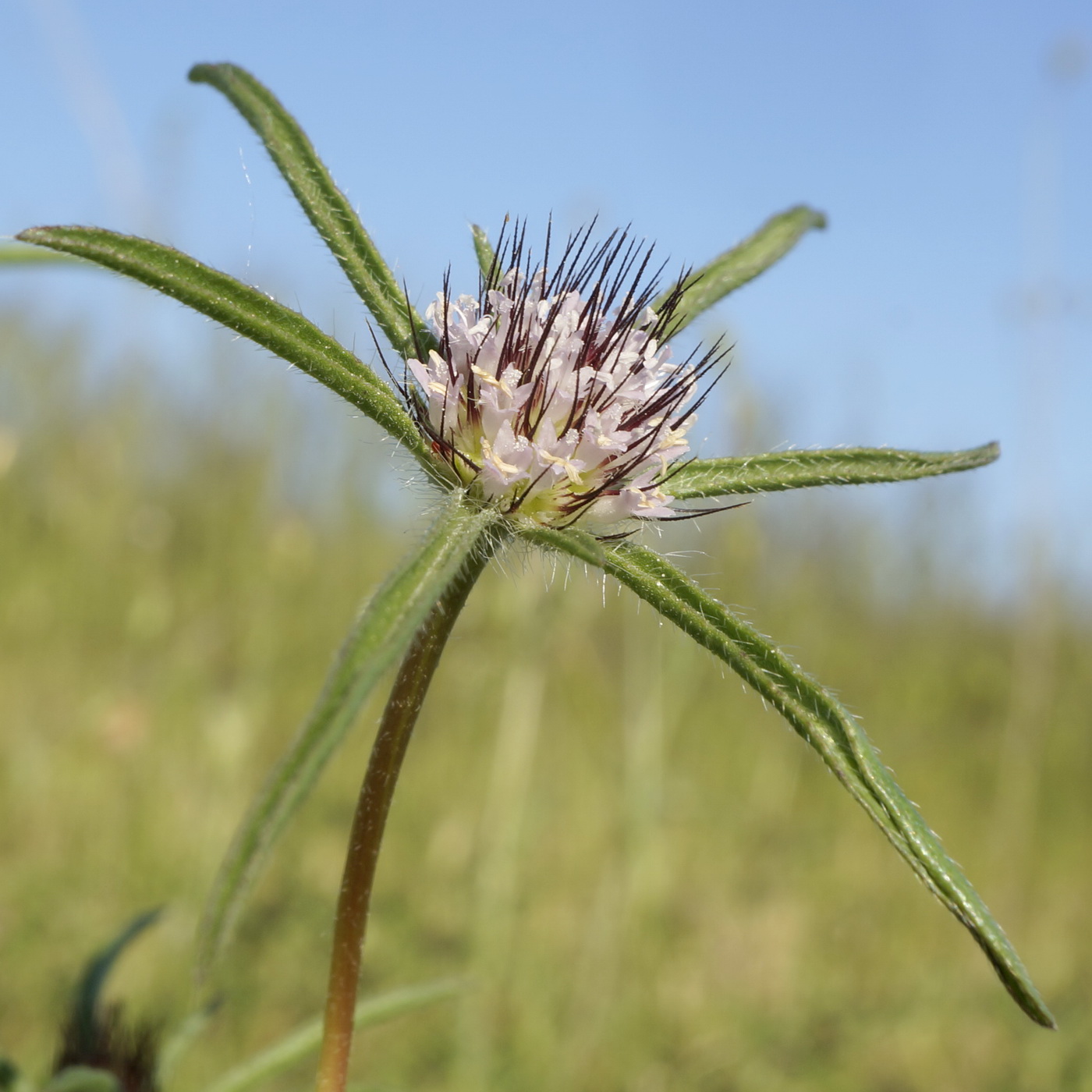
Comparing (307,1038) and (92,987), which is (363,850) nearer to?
(307,1038)

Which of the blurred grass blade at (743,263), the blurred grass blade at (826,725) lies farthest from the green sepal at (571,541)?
the blurred grass blade at (743,263)

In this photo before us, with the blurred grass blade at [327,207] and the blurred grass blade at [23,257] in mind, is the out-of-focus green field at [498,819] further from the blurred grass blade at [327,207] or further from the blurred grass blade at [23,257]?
the blurred grass blade at [23,257]

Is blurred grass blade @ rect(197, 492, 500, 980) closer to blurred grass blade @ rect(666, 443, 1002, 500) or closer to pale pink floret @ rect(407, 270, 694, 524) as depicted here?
pale pink floret @ rect(407, 270, 694, 524)

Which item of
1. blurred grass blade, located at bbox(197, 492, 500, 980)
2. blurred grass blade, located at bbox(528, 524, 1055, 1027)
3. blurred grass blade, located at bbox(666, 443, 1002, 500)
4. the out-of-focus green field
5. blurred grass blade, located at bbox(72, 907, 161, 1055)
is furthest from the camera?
the out-of-focus green field

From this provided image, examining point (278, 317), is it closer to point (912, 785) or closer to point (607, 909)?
point (607, 909)

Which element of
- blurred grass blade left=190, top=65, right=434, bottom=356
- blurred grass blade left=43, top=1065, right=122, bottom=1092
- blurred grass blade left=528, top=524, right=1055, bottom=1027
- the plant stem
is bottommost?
blurred grass blade left=43, top=1065, right=122, bottom=1092

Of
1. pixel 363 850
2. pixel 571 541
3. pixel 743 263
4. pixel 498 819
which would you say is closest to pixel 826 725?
pixel 571 541

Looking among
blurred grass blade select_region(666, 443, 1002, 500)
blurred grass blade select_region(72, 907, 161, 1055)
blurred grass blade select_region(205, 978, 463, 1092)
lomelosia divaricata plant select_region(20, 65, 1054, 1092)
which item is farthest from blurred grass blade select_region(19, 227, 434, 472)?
blurred grass blade select_region(72, 907, 161, 1055)
